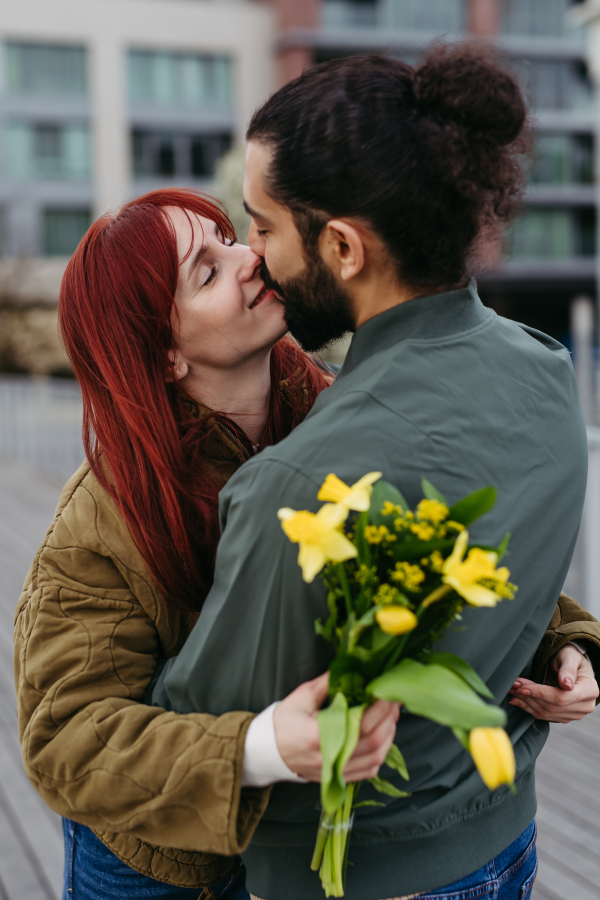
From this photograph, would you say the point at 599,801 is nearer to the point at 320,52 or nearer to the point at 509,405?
the point at 509,405

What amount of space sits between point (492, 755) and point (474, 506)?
0.25 metres

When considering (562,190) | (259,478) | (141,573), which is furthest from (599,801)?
(562,190)

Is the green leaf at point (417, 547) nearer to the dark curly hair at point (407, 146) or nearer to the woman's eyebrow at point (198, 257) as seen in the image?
the dark curly hair at point (407, 146)

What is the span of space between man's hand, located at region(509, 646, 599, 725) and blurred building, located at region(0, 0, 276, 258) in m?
26.2

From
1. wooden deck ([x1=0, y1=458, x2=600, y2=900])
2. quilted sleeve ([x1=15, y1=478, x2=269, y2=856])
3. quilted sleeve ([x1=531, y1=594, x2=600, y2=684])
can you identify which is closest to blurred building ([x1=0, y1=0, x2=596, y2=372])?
wooden deck ([x1=0, y1=458, x2=600, y2=900])

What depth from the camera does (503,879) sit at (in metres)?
1.20

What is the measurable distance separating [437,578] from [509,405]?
0.97ft

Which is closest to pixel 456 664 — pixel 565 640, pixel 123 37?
pixel 565 640

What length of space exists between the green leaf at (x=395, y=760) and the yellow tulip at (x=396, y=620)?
0.24m

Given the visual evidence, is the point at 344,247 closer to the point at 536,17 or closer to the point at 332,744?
the point at 332,744

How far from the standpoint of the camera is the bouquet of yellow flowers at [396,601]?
815 millimetres

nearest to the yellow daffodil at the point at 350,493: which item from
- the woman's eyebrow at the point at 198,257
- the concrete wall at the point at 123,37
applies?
the woman's eyebrow at the point at 198,257

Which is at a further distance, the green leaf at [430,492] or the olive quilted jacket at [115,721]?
the olive quilted jacket at [115,721]

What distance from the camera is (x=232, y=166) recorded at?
1489cm
